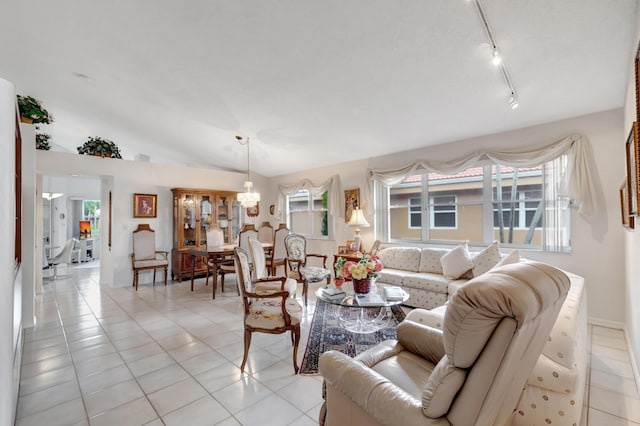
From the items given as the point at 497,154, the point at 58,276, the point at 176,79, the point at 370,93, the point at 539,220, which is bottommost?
the point at 58,276

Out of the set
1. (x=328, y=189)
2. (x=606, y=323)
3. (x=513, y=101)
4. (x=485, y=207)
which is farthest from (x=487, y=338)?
(x=328, y=189)

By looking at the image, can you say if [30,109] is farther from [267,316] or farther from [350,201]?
[350,201]

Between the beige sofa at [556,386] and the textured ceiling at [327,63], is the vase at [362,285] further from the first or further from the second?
the textured ceiling at [327,63]

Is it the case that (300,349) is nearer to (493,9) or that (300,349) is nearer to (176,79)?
(493,9)

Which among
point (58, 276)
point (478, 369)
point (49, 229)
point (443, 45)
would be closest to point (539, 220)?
point (443, 45)

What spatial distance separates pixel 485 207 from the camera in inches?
167

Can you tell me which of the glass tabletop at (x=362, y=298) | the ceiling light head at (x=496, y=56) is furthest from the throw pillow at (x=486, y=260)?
the ceiling light head at (x=496, y=56)

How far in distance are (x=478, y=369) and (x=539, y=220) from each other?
3.75 m

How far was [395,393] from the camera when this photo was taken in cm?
118

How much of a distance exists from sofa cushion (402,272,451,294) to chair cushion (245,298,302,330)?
6.61 feet

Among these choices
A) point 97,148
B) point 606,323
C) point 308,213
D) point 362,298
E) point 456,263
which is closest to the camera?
point 362,298

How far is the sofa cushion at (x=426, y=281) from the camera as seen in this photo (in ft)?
12.2

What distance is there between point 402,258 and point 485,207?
142 cm

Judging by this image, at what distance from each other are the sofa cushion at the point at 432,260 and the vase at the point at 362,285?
1.74 meters
